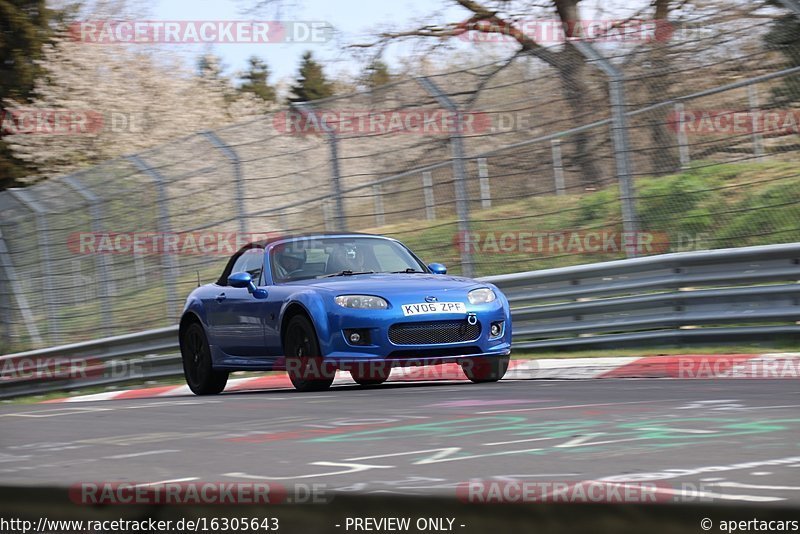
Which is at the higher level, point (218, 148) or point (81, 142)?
point (81, 142)

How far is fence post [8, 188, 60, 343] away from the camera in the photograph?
18.2 metres

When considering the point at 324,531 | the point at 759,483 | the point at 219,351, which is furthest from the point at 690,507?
the point at 219,351

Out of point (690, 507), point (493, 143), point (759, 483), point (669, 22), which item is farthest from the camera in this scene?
point (493, 143)

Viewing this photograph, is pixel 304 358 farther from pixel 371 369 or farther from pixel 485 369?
pixel 485 369

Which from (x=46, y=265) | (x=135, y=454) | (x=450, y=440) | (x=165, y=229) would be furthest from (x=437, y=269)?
(x=46, y=265)

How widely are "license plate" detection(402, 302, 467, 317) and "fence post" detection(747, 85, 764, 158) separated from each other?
3.64 metres

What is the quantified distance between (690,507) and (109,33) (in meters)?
35.0

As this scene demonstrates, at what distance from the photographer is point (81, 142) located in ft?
109

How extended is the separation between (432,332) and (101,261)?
8.74m

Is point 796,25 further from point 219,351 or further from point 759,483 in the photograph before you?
point 759,483

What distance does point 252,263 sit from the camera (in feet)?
36.8

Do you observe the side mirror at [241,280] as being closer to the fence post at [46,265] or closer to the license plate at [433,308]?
the license plate at [433,308]

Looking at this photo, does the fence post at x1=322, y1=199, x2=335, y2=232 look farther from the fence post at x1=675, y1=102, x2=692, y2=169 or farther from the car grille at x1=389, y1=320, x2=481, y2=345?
the car grille at x1=389, y1=320, x2=481, y2=345

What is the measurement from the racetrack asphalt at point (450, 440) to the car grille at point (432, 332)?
0.51m
